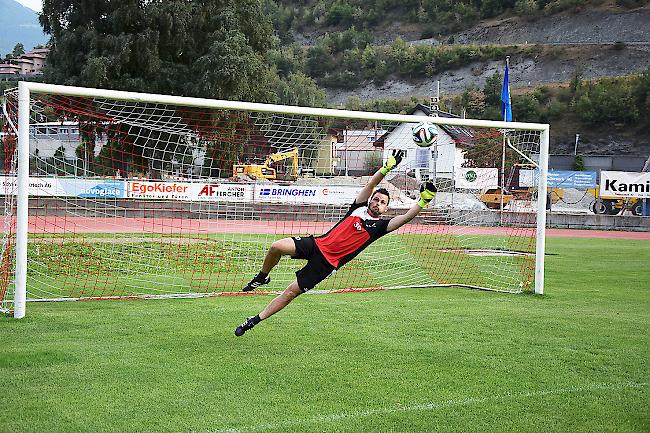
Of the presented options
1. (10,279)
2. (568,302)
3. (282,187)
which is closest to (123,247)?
(10,279)

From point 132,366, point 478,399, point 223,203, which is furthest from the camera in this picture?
point 223,203

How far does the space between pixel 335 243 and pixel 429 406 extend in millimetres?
2480

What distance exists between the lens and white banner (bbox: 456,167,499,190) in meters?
18.4

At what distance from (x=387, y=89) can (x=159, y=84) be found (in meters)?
75.7

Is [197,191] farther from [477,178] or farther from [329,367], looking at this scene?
[329,367]

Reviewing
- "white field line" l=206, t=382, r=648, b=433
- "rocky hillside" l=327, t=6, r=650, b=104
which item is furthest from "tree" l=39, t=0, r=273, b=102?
"rocky hillside" l=327, t=6, r=650, b=104

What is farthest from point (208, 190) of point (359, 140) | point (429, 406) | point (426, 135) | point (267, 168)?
point (429, 406)

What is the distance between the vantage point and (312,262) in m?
8.10

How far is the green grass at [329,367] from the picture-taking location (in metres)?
5.77

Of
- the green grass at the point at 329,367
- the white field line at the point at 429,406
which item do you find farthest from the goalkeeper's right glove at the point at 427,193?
the white field line at the point at 429,406

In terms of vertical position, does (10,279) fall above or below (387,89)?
below

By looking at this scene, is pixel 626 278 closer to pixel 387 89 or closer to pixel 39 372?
pixel 39 372

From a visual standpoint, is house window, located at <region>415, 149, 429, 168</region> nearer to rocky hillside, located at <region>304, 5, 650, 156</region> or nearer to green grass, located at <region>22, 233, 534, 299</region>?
green grass, located at <region>22, 233, 534, 299</region>

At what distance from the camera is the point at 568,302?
11812 millimetres
